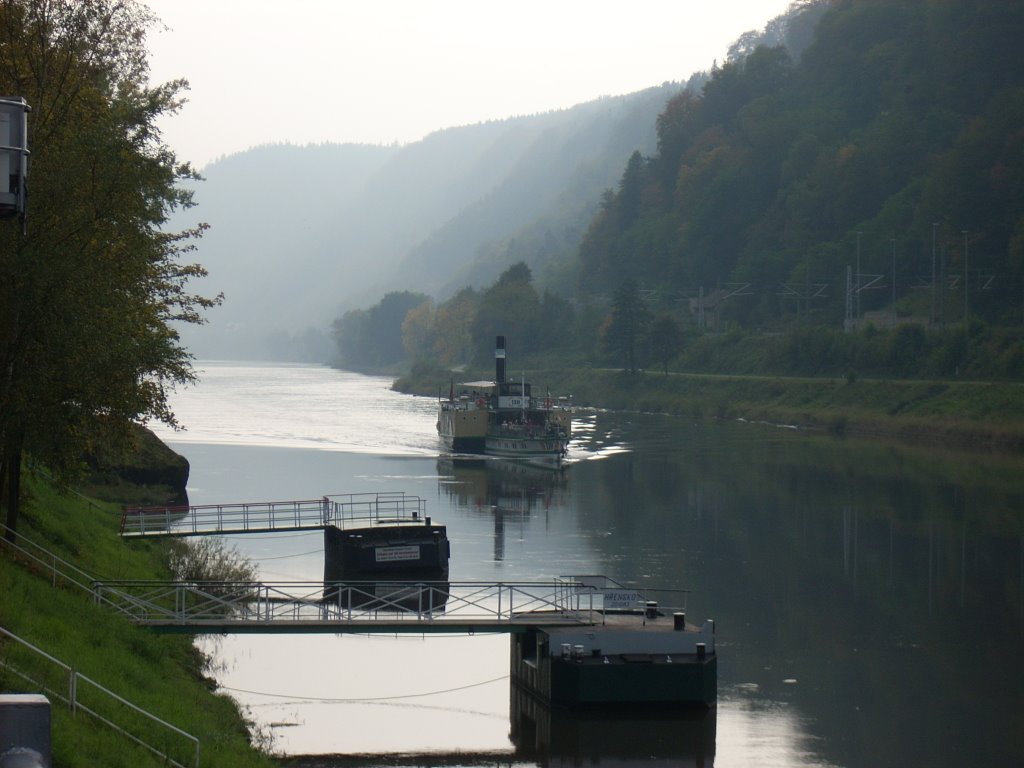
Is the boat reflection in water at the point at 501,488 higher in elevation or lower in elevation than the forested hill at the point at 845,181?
lower

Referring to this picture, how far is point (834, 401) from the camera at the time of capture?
88.0 metres

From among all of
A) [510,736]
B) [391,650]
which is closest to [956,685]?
[510,736]

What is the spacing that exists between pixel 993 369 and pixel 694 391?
28.9 m

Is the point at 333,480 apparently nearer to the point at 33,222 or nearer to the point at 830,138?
the point at 33,222

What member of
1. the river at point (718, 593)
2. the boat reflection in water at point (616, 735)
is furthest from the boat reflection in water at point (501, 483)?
the boat reflection in water at point (616, 735)

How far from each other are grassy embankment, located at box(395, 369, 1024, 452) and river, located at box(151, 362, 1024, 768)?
4.62 m

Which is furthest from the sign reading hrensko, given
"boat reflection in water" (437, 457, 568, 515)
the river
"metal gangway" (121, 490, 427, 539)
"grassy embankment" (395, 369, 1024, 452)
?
"grassy embankment" (395, 369, 1024, 452)

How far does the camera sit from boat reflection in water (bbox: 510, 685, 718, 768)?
20750 millimetres

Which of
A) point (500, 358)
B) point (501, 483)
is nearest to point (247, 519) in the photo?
point (501, 483)

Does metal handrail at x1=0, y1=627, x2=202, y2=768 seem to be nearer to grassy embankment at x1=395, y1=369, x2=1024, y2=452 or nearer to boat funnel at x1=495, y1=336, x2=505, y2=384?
grassy embankment at x1=395, y1=369, x2=1024, y2=452

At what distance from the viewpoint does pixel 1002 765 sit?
69.1 ft

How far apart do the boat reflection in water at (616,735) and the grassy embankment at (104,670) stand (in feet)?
Result: 15.5

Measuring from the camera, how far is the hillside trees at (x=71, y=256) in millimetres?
19828

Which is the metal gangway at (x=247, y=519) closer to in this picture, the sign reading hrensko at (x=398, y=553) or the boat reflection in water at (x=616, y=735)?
the sign reading hrensko at (x=398, y=553)
